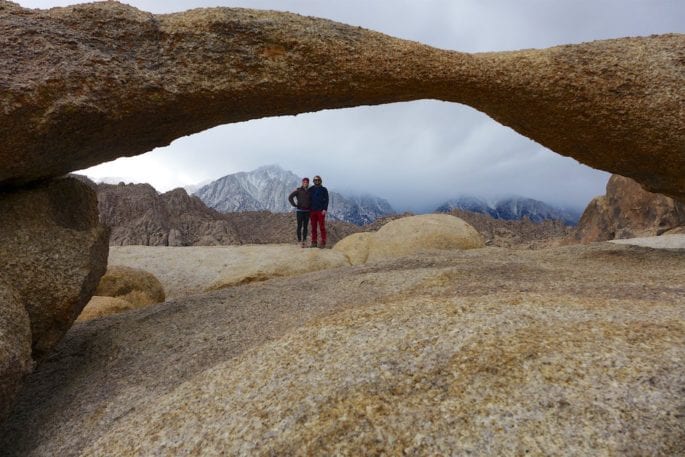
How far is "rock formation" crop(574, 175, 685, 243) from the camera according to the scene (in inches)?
773

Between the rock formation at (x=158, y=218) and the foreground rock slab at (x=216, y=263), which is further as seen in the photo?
the rock formation at (x=158, y=218)

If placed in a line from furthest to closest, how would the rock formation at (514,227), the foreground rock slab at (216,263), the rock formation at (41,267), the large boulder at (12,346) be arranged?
the rock formation at (514,227) → the foreground rock slab at (216,263) → the rock formation at (41,267) → the large boulder at (12,346)

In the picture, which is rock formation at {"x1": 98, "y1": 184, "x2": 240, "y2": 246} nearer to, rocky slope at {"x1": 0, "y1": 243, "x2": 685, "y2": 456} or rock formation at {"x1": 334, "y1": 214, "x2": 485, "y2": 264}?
rock formation at {"x1": 334, "y1": 214, "x2": 485, "y2": 264}

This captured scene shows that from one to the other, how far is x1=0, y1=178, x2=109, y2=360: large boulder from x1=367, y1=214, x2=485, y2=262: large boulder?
813cm

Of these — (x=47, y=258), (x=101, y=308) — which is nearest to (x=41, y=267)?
(x=47, y=258)

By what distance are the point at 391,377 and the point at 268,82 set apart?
11.7 feet

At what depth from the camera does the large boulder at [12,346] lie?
3.53 m

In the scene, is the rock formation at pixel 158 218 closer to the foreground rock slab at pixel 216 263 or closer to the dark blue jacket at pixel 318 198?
the foreground rock slab at pixel 216 263

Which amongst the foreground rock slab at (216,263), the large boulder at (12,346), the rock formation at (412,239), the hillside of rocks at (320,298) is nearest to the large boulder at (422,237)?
the rock formation at (412,239)

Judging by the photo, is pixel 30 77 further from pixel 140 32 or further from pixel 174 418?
pixel 174 418

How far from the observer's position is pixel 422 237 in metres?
12.7

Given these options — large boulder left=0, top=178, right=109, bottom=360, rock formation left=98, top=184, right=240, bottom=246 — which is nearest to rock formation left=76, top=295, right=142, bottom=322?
large boulder left=0, top=178, right=109, bottom=360

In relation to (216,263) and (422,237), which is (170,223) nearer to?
(216,263)

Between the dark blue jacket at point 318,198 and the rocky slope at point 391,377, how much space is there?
8.44m
